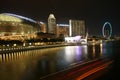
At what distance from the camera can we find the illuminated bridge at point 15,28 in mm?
101625

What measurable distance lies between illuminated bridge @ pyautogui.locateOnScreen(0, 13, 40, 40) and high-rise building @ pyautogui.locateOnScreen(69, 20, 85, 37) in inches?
2875

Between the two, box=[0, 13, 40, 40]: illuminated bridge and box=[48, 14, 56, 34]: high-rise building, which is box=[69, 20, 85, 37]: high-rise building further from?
box=[0, 13, 40, 40]: illuminated bridge

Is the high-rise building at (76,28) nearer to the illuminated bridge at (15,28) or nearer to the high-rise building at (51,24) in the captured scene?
the high-rise building at (51,24)

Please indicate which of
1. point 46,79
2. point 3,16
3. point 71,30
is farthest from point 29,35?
point 46,79

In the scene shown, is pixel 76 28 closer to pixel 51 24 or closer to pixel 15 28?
pixel 51 24

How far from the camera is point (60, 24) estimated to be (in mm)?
186125

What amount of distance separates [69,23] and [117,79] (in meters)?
181

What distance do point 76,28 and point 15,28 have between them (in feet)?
308

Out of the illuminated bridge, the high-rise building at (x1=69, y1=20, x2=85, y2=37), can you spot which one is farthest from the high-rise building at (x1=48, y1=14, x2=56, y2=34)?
the illuminated bridge

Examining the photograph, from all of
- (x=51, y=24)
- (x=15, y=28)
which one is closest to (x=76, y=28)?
(x=51, y=24)

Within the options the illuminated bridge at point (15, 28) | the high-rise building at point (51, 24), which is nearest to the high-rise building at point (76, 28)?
the high-rise building at point (51, 24)

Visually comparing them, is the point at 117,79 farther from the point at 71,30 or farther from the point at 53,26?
the point at 71,30

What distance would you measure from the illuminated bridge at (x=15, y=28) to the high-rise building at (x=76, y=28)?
7303cm

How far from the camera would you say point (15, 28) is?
106875mm
